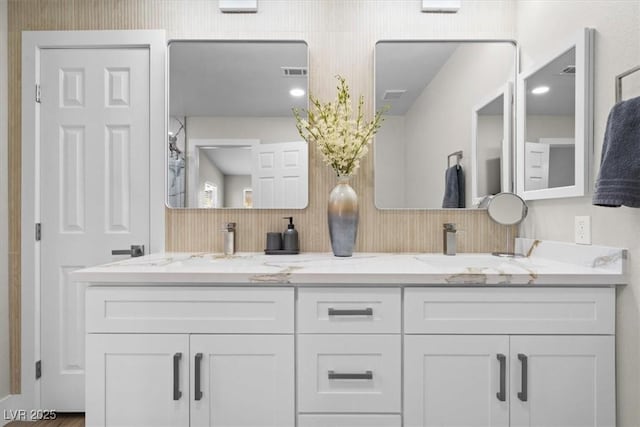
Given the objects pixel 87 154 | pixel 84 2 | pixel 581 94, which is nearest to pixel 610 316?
pixel 581 94

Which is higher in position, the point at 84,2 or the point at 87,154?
the point at 84,2

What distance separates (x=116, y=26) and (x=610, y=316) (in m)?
2.58

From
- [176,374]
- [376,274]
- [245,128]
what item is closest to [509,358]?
[376,274]

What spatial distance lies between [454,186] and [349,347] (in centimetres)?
107

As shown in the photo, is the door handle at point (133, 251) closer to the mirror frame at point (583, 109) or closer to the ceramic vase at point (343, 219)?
the ceramic vase at point (343, 219)

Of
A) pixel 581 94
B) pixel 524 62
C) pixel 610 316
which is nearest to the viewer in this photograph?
pixel 610 316

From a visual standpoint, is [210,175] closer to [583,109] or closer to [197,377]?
[197,377]

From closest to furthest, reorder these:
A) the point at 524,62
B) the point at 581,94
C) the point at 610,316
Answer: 1. the point at 610,316
2. the point at 581,94
3. the point at 524,62

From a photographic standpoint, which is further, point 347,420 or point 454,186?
point 454,186

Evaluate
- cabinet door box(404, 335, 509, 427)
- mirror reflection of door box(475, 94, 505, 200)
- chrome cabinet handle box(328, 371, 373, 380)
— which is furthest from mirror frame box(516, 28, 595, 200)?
chrome cabinet handle box(328, 371, 373, 380)

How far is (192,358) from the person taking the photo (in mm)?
1352

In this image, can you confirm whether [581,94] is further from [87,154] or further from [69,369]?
[69,369]

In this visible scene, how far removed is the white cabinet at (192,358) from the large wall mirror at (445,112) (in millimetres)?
1041

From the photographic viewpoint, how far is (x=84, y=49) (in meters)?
2.03
